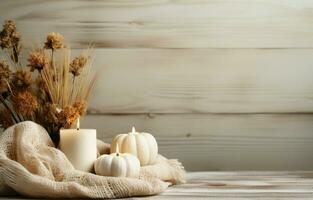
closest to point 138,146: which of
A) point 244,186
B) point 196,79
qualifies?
point 244,186

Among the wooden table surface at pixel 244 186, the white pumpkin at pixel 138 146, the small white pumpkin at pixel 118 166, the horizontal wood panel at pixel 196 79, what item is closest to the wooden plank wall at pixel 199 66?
the horizontal wood panel at pixel 196 79

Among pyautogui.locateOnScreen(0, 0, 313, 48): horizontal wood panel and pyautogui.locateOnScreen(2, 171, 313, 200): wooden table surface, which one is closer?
pyautogui.locateOnScreen(2, 171, 313, 200): wooden table surface

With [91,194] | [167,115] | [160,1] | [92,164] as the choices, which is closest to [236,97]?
[167,115]

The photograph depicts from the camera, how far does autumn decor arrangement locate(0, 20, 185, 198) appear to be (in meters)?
1.02

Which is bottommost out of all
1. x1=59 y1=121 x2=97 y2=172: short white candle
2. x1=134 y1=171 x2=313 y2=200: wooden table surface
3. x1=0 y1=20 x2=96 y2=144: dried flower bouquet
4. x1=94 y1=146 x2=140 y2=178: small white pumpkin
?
x1=134 y1=171 x2=313 y2=200: wooden table surface

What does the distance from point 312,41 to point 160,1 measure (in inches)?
16.8

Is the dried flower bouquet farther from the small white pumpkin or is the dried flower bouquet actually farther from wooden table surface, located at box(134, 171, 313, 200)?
wooden table surface, located at box(134, 171, 313, 200)

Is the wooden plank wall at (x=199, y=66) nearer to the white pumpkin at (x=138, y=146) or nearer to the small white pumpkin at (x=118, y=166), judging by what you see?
the white pumpkin at (x=138, y=146)

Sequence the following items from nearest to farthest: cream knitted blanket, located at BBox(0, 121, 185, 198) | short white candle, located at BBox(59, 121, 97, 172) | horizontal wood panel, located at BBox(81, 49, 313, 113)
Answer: cream knitted blanket, located at BBox(0, 121, 185, 198), short white candle, located at BBox(59, 121, 97, 172), horizontal wood panel, located at BBox(81, 49, 313, 113)

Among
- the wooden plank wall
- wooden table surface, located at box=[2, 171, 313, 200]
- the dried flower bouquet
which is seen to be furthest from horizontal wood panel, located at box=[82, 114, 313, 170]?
the dried flower bouquet

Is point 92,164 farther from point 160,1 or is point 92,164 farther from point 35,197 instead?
point 160,1

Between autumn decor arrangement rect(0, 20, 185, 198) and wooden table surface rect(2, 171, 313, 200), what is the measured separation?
44 millimetres

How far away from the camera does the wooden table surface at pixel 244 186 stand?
41.1 inches

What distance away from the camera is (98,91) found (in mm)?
1539
